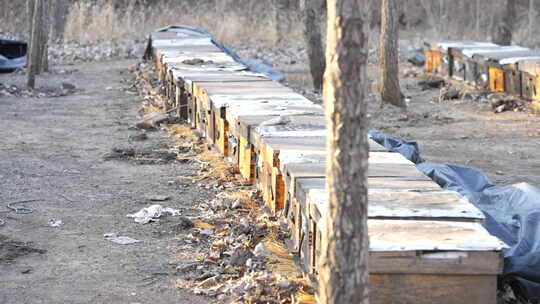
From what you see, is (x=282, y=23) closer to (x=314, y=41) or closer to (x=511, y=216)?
(x=314, y=41)

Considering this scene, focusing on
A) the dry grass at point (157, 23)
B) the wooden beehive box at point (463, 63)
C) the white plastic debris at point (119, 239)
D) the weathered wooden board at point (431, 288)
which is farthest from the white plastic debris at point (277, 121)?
the dry grass at point (157, 23)

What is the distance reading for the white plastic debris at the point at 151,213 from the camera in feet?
23.7

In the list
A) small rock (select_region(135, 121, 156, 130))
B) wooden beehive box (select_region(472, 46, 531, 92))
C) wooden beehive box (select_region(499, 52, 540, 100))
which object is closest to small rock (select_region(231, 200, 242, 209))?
small rock (select_region(135, 121, 156, 130))

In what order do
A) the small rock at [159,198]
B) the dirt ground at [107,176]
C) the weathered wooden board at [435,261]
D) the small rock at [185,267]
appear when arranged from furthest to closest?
1. the small rock at [159,198]
2. the small rock at [185,267]
3. the dirt ground at [107,176]
4. the weathered wooden board at [435,261]

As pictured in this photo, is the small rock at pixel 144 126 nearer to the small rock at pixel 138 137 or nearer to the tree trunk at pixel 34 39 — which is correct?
the small rock at pixel 138 137

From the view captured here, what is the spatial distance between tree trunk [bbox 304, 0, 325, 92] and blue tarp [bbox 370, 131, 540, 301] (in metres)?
7.47

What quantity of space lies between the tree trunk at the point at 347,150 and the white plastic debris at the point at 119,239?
300 cm

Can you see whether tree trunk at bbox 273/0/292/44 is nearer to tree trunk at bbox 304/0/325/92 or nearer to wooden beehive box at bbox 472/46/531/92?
tree trunk at bbox 304/0/325/92

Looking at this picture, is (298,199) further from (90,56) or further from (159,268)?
(90,56)

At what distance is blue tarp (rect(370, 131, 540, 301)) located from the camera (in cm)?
520

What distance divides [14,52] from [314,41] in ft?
21.2

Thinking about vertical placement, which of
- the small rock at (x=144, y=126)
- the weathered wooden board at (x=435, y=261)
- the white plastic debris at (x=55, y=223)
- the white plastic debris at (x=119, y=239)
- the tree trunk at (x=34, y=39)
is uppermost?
the tree trunk at (x=34, y=39)

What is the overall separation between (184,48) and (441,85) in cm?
477

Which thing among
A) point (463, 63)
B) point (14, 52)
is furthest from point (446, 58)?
point (14, 52)
